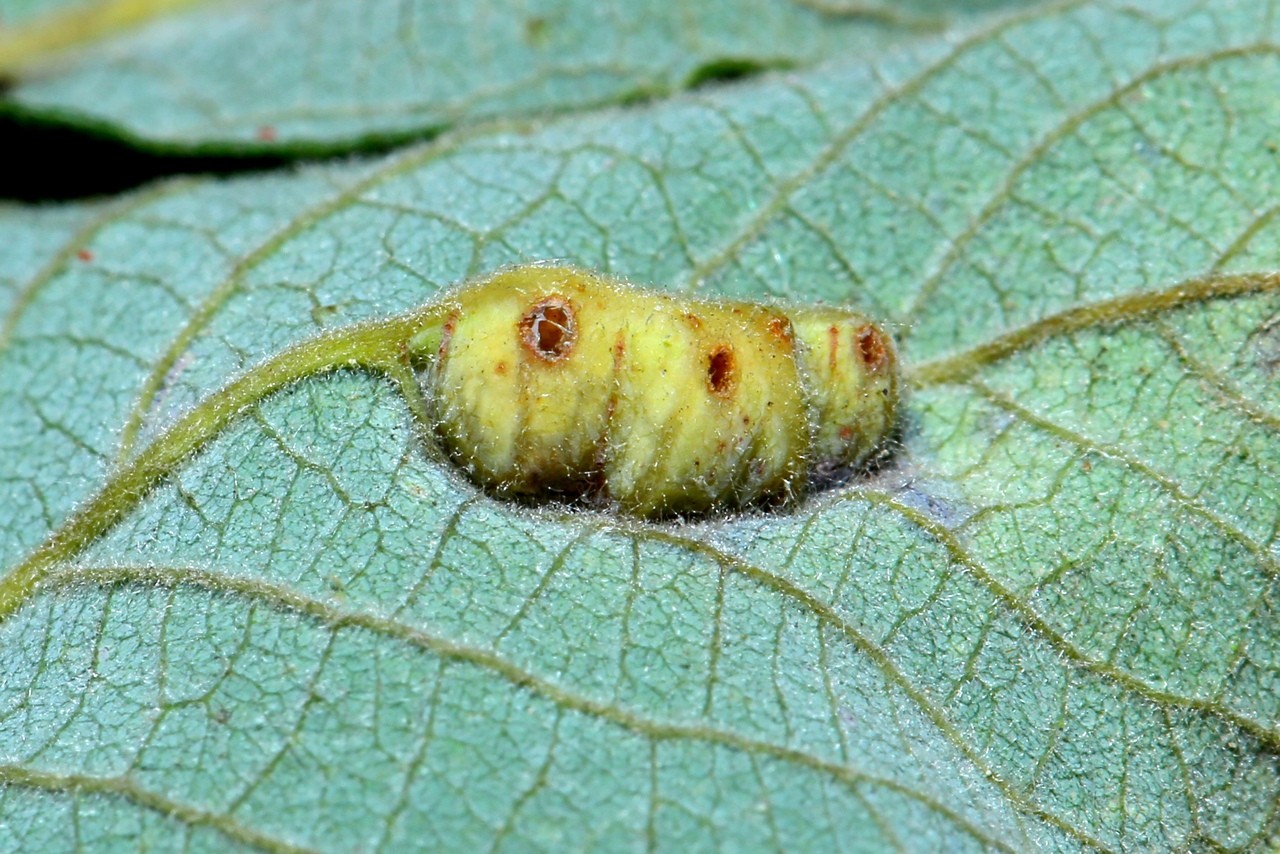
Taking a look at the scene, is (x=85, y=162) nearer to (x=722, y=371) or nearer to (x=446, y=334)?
(x=446, y=334)

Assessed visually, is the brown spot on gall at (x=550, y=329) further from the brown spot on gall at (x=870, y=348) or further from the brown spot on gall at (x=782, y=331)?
the brown spot on gall at (x=870, y=348)

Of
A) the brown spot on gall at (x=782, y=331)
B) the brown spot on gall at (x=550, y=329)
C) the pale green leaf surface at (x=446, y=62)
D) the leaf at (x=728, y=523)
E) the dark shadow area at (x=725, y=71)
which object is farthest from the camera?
the pale green leaf surface at (x=446, y=62)

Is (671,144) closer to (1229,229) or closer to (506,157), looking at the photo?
(506,157)

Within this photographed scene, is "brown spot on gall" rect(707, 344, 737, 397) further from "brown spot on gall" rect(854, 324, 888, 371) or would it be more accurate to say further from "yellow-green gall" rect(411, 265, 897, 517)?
"brown spot on gall" rect(854, 324, 888, 371)

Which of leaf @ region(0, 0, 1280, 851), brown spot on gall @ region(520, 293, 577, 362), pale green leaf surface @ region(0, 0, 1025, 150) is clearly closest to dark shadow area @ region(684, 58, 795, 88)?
pale green leaf surface @ region(0, 0, 1025, 150)

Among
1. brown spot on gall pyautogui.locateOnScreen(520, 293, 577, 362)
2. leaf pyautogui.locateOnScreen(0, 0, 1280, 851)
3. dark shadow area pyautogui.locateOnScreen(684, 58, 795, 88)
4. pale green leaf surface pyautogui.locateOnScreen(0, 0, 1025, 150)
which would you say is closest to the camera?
leaf pyautogui.locateOnScreen(0, 0, 1280, 851)

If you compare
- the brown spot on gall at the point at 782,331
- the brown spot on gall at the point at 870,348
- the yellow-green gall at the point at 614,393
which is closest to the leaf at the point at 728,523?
the yellow-green gall at the point at 614,393

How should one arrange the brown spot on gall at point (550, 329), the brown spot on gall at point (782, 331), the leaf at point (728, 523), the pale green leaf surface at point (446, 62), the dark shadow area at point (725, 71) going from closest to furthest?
the leaf at point (728, 523) < the brown spot on gall at point (550, 329) < the brown spot on gall at point (782, 331) < the dark shadow area at point (725, 71) < the pale green leaf surface at point (446, 62)
